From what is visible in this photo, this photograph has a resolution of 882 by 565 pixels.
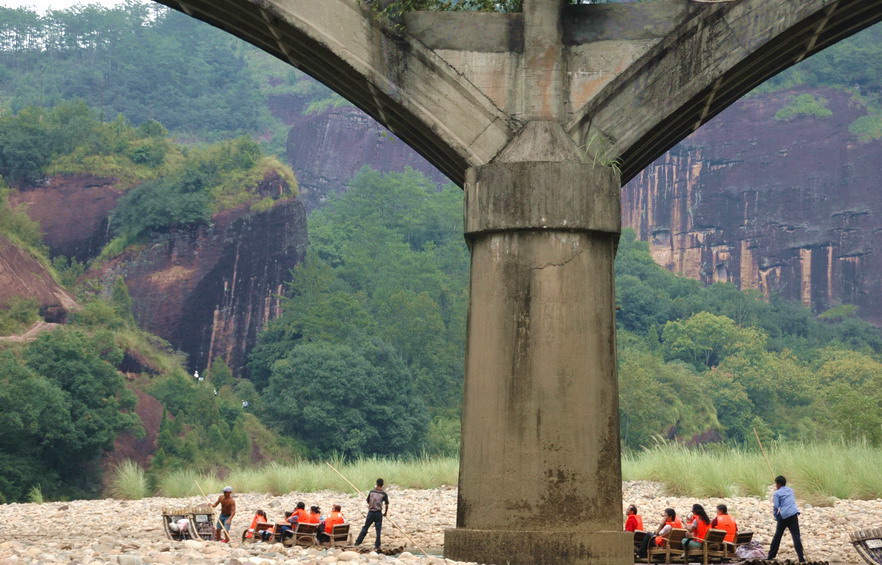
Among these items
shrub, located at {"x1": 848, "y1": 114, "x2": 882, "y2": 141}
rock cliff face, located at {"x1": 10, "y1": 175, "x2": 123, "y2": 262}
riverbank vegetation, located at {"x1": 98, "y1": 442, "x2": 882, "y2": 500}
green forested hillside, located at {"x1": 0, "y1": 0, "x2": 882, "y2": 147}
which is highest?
green forested hillside, located at {"x1": 0, "y1": 0, "x2": 882, "y2": 147}

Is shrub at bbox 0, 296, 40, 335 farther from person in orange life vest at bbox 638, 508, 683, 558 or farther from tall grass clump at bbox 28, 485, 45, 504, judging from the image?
person in orange life vest at bbox 638, 508, 683, 558

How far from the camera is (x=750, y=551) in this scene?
12.1 meters

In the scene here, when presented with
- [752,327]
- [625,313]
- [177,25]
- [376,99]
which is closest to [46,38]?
[177,25]

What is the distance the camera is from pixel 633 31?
1000 cm

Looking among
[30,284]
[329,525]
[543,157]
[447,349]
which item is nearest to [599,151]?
[543,157]

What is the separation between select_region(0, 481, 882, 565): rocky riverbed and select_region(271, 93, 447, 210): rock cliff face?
10474cm

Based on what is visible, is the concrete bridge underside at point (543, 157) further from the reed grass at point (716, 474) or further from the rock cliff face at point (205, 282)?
the rock cliff face at point (205, 282)

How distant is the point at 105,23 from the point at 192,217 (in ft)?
312

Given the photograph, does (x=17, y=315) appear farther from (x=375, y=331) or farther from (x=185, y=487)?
(x=375, y=331)

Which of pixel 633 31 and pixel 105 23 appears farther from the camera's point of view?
pixel 105 23

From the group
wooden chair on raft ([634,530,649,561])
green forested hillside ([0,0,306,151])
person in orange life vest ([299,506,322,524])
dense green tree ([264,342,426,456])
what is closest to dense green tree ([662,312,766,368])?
dense green tree ([264,342,426,456])

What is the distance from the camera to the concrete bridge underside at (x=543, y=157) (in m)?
9.23

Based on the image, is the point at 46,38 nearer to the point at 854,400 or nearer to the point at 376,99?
the point at 854,400

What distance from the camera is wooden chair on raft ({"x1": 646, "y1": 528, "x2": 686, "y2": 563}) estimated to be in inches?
456
